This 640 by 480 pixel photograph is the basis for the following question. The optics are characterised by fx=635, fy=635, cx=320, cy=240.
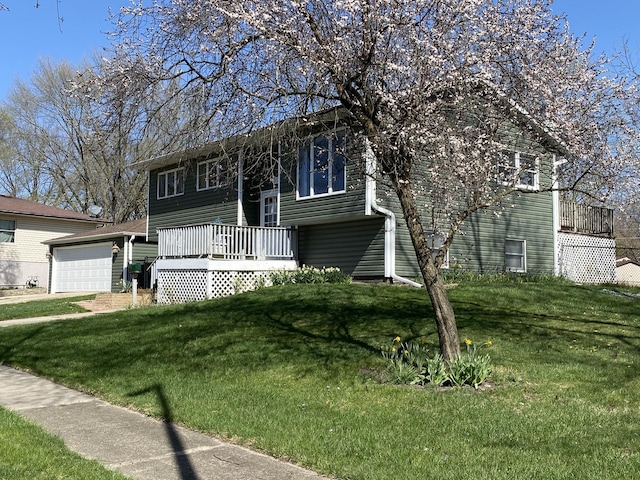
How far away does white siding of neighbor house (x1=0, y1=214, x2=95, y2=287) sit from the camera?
1232 inches

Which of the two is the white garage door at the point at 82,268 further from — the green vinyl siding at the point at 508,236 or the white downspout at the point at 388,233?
the green vinyl siding at the point at 508,236

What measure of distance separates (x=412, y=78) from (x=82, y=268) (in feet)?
73.7

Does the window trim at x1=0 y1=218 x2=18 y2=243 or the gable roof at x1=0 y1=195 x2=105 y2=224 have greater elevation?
the gable roof at x1=0 y1=195 x2=105 y2=224

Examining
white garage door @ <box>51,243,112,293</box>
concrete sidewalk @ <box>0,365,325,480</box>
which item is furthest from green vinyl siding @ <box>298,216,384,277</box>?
white garage door @ <box>51,243,112,293</box>

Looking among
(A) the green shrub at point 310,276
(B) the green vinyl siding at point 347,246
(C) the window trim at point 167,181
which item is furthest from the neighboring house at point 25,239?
(A) the green shrub at point 310,276

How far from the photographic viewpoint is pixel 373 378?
7.46 metres

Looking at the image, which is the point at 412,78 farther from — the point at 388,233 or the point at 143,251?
the point at 143,251

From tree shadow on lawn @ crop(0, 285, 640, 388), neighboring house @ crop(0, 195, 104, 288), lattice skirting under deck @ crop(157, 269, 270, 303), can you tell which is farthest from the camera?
neighboring house @ crop(0, 195, 104, 288)

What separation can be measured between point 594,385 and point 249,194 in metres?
15.1

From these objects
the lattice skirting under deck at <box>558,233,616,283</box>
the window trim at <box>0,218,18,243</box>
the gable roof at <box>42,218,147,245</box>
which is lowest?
the lattice skirting under deck at <box>558,233,616,283</box>

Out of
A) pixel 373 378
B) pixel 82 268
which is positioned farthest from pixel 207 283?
pixel 82 268

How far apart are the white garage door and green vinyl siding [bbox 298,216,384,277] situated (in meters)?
10.5

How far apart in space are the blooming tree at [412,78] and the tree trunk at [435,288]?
0.01m

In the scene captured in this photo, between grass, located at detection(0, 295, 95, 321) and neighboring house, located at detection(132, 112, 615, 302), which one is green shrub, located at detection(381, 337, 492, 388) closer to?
neighboring house, located at detection(132, 112, 615, 302)
